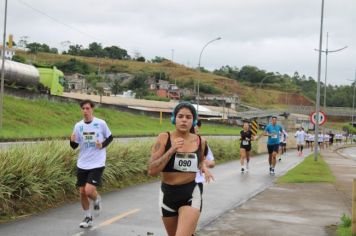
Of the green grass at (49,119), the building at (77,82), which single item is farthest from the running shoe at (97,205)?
the building at (77,82)

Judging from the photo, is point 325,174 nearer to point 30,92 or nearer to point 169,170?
point 169,170

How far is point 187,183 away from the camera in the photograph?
541cm

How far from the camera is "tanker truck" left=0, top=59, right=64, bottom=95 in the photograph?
40.6 m

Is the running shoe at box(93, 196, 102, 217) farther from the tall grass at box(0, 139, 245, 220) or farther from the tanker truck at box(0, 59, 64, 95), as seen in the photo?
the tanker truck at box(0, 59, 64, 95)

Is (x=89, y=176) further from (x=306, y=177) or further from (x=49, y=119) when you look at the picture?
(x=49, y=119)

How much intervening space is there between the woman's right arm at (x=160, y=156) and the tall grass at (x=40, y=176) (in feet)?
13.9

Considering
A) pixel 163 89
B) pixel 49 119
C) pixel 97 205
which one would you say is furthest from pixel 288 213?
pixel 163 89

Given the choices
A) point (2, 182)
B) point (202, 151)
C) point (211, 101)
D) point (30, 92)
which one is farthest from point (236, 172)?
point (211, 101)

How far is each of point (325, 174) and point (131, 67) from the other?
→ 182465 mm

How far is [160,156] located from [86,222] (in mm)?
3429

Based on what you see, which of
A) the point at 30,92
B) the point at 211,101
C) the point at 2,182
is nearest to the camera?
the point at 2,182

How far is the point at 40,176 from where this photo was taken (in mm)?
9953

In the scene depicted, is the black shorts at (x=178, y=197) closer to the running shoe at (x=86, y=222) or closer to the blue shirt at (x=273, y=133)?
the running shoe at (x=86, y=222)

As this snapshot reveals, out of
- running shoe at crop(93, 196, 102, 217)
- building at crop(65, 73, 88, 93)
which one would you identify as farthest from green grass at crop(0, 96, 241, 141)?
building at crop(65, 73, 88, 93)
